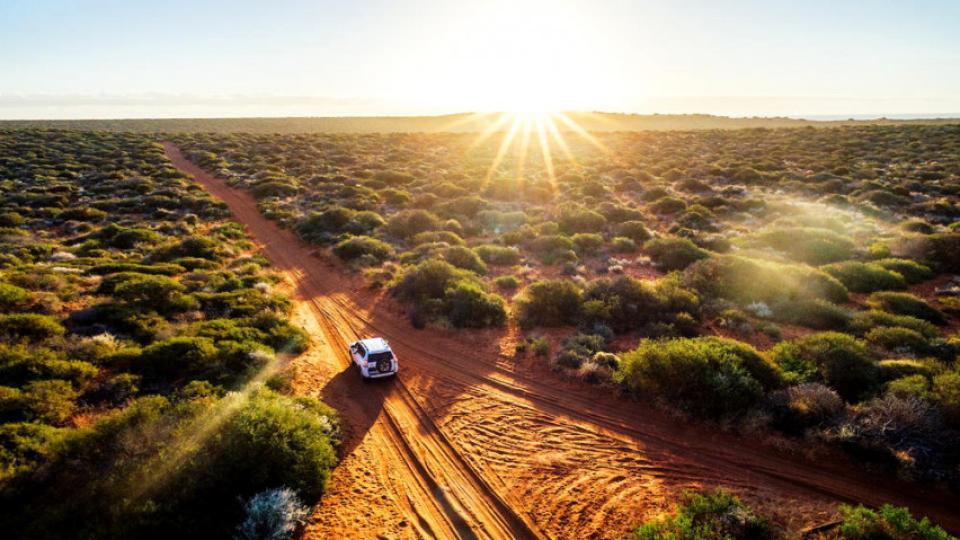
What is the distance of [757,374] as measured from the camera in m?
12.2

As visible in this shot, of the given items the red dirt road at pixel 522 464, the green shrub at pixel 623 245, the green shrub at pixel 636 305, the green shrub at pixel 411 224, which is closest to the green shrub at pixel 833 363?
the red dirt road at pixel 522 464

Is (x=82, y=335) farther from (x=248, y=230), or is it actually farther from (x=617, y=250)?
(x=617, y=250)

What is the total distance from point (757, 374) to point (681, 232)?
18.4m

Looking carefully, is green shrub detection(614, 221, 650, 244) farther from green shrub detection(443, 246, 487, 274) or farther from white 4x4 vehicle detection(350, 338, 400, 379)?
white 4x4 vehicle detection(350, 338, 400, 379)

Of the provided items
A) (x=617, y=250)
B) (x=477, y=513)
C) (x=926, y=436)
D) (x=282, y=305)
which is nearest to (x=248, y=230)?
(x=282, y=305)

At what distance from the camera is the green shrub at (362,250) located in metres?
24.9

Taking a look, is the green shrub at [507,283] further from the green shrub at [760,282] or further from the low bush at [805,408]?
the low bush at [805,408]

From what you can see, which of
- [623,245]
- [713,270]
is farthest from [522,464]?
[623,245]

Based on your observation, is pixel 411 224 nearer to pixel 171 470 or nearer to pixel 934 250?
pixel 171 470

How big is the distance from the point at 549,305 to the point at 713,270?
835 cm

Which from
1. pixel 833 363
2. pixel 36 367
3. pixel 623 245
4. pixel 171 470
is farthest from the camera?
pixel 623 245

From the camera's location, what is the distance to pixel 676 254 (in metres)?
23.4

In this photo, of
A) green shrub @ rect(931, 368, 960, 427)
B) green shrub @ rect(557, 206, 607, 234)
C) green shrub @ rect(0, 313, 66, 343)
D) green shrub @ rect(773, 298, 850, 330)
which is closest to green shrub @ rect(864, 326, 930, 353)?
green shrub @ rect(773, 298, 850, 330)

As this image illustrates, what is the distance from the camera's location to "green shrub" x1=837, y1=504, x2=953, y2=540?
7125mm
